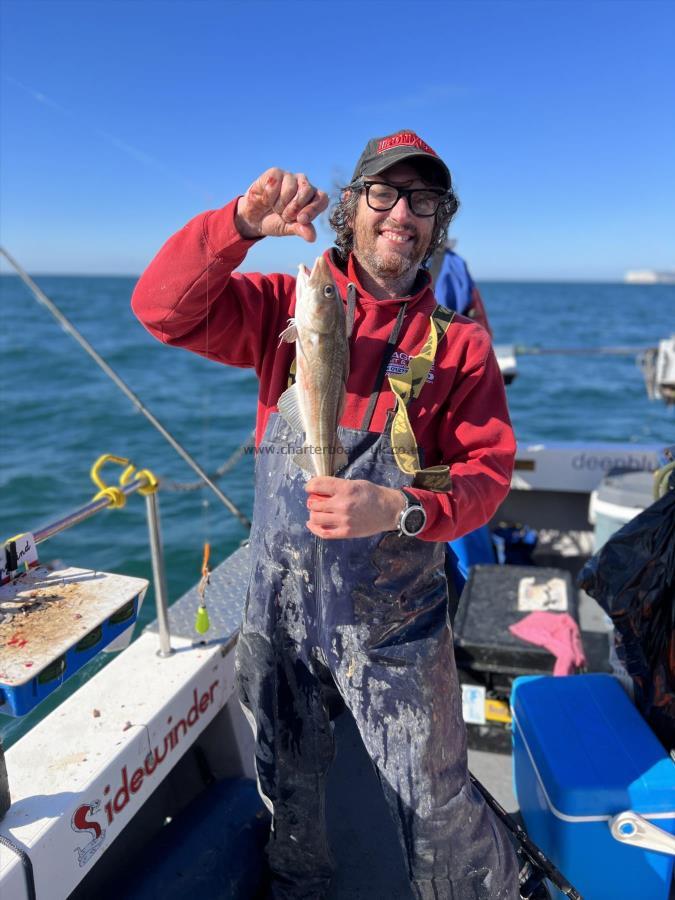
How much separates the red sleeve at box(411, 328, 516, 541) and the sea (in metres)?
1.42

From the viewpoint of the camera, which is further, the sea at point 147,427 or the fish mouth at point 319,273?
the sea at point 147,427

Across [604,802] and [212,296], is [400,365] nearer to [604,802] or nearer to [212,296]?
[212,296]

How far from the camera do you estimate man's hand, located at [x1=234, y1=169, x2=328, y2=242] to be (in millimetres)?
1980

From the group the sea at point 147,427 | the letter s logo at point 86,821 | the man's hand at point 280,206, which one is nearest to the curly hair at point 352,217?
the man's hand at point 280,206

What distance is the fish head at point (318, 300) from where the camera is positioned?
1.97m

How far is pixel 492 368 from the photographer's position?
231 cm

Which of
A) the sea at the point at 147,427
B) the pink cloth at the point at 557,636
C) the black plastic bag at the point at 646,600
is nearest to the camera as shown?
the black plastic bag at the point at 646,600

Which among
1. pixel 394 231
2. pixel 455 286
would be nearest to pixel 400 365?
pixel 394 231

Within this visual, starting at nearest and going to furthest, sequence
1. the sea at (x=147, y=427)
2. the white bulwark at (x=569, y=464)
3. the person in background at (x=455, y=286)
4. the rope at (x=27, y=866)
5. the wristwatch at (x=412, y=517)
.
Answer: the rope at (x=27, y=866) < the wristwatch at (x=412, y=517) < the person in background at (x=455, y=286) < the white bulwark at (x=569, y=464) < the sea at (x=147, y=427)

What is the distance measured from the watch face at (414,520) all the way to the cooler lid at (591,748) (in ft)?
4.17

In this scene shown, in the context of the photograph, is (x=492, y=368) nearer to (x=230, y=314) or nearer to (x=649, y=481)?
(x=230, y=314)

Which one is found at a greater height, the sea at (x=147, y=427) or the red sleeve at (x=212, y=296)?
the red sleeve at (x=212, y=296)

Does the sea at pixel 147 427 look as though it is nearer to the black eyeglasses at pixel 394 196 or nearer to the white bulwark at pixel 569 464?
the white bulwark at pixel 569 464

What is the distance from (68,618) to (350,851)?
1770mm
